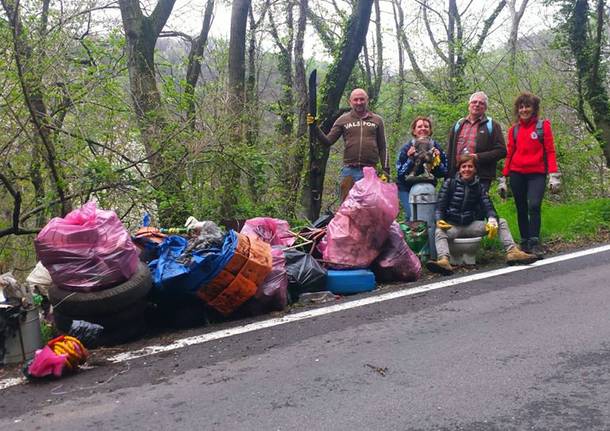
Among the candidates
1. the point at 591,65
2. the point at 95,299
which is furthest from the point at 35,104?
the point at 591,65

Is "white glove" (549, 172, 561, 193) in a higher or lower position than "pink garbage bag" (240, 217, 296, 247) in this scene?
higher

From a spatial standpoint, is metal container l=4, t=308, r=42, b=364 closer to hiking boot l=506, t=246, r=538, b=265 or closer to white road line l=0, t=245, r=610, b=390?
white road line l=0, t=245, r=610, b=390

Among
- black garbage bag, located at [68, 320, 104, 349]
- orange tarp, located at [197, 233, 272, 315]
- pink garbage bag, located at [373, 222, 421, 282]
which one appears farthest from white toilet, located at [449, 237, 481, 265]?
black garbage bag, located at [68, 320, 104, 349]

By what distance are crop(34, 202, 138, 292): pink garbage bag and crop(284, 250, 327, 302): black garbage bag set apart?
4.86ft

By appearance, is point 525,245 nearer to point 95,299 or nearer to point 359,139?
point 359,139

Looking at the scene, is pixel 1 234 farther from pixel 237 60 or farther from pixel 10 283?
pixel 237 60

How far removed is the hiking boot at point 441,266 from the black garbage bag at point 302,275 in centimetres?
122

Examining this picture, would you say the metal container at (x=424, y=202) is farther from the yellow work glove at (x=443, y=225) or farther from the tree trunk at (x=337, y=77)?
the tree trunk at (x=337, y=77)

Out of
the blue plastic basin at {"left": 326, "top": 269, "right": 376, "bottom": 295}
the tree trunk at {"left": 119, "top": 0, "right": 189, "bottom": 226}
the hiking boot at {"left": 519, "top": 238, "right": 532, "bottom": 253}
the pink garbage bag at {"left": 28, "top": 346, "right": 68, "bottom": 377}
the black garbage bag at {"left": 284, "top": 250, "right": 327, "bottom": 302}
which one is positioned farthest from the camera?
the tree trunk at {"left": 119, "top": 0, "right": 189, "bottom": 226}

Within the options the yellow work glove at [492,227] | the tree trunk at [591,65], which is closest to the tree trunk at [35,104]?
the yellow work glove at [492,227]

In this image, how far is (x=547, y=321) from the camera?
13.2 feet

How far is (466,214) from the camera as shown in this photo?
6.04m

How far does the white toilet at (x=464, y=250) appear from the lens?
5996 mm

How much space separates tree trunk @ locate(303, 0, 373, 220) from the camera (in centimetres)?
834
